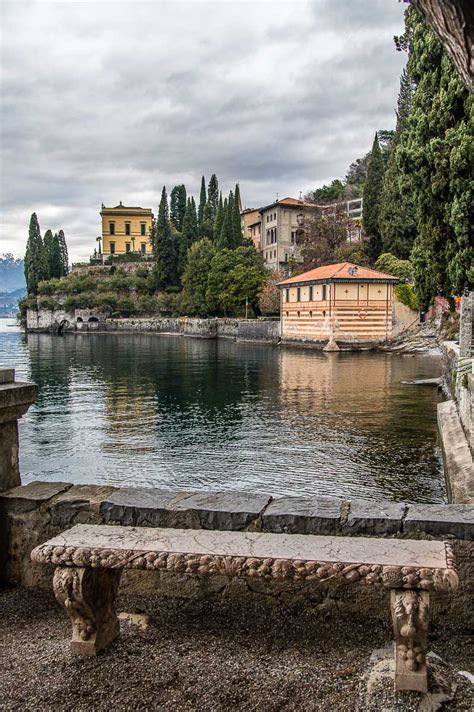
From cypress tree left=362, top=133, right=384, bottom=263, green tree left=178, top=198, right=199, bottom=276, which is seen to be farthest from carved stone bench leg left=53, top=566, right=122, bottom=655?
green tree left=178, top=198, right=199, bottom=276

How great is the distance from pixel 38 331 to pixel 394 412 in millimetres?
85822

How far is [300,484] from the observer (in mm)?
12516

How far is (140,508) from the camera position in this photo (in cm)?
410

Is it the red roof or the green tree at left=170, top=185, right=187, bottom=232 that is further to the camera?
the green tree at left=170, top=185, right=187, bottom=232

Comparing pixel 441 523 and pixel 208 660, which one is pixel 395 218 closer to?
pixel 441 523

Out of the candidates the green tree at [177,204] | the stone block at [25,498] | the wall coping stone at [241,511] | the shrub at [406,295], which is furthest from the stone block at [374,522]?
the green tree at [177,204]

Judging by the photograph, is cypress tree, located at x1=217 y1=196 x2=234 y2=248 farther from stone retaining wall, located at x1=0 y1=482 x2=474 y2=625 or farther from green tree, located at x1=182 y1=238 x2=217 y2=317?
stone retaining wall, located at x1=0 y1=482 x2=474 y2=625

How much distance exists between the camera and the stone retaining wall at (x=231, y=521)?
3.68m

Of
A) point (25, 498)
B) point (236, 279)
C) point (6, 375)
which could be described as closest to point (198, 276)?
point (236, 279)

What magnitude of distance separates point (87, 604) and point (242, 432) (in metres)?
14.4

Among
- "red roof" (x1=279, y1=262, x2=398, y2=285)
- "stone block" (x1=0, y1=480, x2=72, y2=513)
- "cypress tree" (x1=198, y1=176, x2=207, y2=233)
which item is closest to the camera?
"stone block" (x1=0, y1=480, x2=72, y2=513)

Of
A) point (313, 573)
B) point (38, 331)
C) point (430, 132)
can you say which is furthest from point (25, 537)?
point (38, 331)

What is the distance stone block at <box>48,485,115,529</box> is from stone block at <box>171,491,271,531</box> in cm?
61

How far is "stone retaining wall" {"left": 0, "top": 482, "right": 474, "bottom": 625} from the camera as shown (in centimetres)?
368
